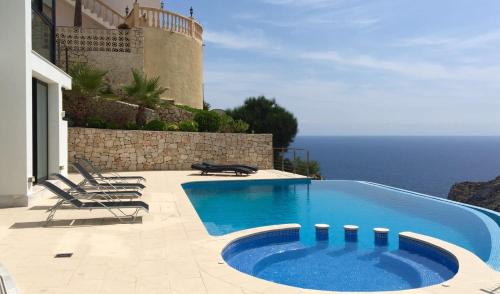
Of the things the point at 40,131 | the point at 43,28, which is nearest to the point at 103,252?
the point at 40,131

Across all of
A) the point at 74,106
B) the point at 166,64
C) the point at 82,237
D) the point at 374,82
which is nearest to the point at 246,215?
the point at 82,237

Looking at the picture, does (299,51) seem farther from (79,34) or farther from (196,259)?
(196,259)

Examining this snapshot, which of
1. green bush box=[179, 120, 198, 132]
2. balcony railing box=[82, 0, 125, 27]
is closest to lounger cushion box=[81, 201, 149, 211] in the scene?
green bush box=[179, 120, 198, 132]

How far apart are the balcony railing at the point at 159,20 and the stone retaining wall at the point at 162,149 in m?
7.43

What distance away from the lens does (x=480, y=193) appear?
68.3 feet

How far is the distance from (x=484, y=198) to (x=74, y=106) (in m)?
18.9

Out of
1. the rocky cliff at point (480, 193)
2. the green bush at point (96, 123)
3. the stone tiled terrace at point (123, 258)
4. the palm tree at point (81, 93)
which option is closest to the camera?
the stone tiled terrace at point (123, 258)

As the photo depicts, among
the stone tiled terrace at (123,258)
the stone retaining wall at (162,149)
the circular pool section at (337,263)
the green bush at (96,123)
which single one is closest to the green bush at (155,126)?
the stone retaining wall at (162,149)

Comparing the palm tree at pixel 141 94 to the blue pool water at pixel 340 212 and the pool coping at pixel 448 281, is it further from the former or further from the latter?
the pool coping at pixel 448 281

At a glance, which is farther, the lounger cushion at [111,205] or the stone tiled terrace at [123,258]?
the lounger cushion at [111,205]

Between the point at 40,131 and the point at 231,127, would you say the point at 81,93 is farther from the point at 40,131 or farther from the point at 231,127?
the point at 40,131

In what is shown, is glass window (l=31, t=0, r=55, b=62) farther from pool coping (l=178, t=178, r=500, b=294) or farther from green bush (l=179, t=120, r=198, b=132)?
green bush (l=179, t=120, r=198, b=132)

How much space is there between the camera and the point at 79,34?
893 inches

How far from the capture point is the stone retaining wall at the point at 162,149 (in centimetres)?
1897
